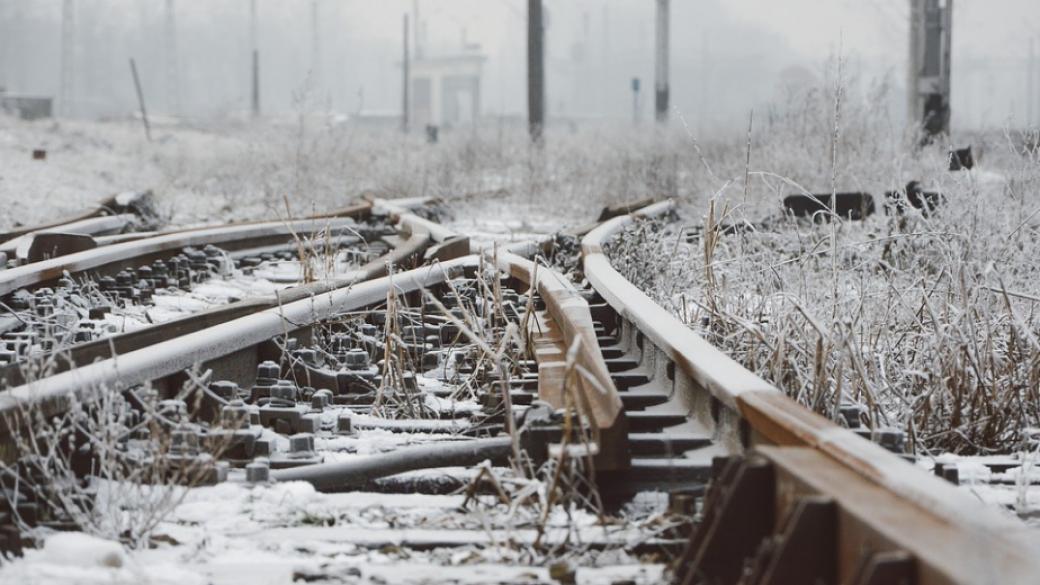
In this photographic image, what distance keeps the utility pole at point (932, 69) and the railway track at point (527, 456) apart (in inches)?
621

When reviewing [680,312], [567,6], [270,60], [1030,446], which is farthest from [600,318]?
[567,6]

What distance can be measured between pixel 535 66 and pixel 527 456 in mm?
21746

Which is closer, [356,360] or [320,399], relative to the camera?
[320,399]

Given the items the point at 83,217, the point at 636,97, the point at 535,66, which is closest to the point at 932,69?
the point at 535,66

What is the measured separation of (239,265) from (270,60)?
152356mm

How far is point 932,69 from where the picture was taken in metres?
20.3

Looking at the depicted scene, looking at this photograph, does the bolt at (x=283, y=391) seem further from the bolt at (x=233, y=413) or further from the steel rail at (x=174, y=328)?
the steel rail at (x=174, y=328)

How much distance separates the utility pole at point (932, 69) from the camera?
20.1m

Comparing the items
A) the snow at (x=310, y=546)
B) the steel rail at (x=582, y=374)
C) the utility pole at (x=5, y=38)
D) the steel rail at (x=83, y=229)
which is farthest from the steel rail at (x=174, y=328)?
the utility pole at (x=5, y=38)

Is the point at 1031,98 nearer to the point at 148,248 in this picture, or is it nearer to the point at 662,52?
the point at 662,52

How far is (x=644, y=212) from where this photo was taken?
37.3 ft

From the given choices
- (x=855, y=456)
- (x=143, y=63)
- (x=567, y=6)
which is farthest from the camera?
(x=567, y=6)

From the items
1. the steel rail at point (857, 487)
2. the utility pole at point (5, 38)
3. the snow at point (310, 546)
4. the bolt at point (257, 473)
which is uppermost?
the utility pole at point (5, 38)

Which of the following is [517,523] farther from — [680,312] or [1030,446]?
[680,312]
